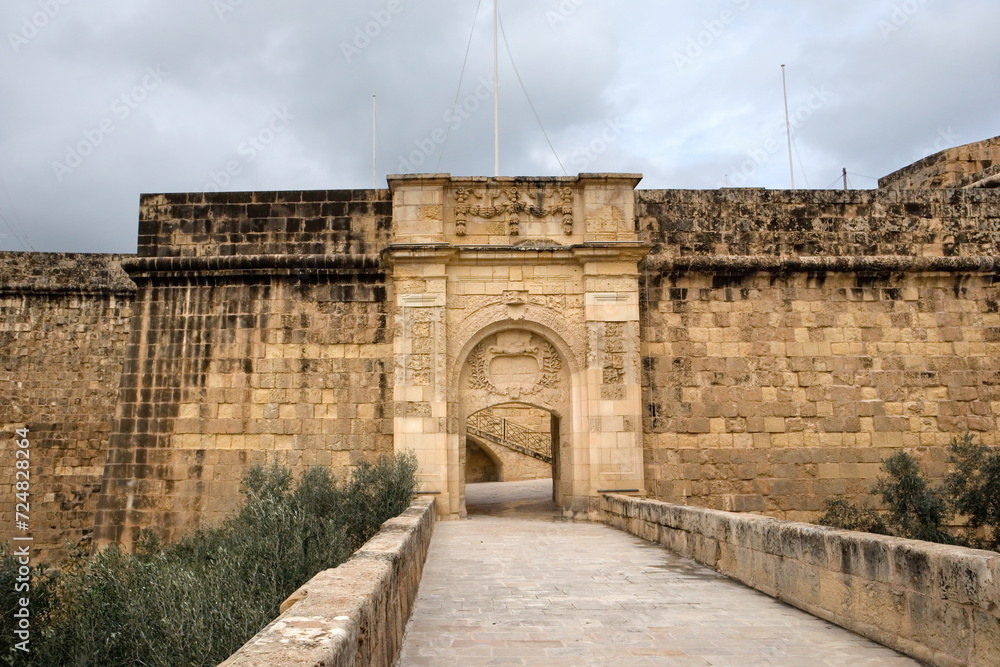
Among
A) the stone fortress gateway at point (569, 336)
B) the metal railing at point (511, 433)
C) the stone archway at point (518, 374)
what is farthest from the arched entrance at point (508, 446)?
the stone fortress gateway at point (569, 336)

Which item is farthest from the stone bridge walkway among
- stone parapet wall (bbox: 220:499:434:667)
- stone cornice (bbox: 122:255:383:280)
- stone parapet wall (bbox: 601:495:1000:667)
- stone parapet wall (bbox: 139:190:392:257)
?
stone parapet wall (bbox: 139:190:392:257)

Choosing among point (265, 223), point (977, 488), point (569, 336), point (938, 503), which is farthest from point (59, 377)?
point (977, 488)

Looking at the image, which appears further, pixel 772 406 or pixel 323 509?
pixel 772 406

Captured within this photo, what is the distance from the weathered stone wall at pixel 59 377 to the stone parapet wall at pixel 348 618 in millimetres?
12124

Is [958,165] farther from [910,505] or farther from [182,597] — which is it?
[182,597]

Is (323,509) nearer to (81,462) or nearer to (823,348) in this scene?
(823,348)

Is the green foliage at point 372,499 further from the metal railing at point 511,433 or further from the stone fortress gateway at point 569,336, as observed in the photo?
the metal railing at point 511,433

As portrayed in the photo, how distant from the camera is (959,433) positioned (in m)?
11.5

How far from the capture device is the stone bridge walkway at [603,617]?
3805 mm

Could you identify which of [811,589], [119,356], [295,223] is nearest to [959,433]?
[811,589]

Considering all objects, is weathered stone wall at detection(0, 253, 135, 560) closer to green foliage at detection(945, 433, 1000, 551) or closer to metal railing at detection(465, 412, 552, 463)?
metal railing at detection(465, 412, 552, 463)

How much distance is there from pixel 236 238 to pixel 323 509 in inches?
229

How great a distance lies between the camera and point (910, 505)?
9.37 meters

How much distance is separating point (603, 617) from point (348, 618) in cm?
260
